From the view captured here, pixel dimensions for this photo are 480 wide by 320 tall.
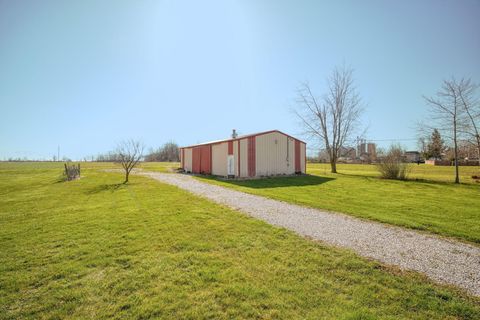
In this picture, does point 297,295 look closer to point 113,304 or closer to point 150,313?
point 150,313

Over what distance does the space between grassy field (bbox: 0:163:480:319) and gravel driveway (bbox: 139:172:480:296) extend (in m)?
0.45

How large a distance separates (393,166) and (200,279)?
21497mm

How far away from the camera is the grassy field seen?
113 inches

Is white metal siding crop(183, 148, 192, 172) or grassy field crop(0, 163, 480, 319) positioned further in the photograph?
white metal siding crop(183, 148, 192, 172)

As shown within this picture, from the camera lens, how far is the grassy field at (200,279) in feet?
9.39

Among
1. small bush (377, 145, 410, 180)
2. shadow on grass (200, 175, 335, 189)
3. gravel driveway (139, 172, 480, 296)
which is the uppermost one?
small bush (377, 145, 410, 180)

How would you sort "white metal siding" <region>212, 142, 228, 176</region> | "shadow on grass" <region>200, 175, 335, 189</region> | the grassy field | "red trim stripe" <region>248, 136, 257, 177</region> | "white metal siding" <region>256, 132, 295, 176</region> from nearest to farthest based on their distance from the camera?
1. the grassy field
2. "shadow on grass" <region>200, 175, 335, 189</region>
3. "red trim stripe" <region>248, 136, 257, 177</region>
4. "white metal siding" <region>256, 132, 295, 176</region>
5. "white metal siding" <region>212, 142, 228, 176</region>

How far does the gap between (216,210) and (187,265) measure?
4.05 m

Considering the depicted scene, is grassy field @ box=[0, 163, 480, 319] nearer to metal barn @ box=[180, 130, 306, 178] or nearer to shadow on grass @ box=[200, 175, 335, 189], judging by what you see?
shadow on grass @ box=[200, 175, 335, 189]

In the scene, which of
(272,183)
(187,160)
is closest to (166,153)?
(187,160)

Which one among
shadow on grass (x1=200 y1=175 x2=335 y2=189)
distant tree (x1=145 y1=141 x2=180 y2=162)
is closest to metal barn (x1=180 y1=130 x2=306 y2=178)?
shadow on grass (x1=200 y1=175 x2=335 y2=189)

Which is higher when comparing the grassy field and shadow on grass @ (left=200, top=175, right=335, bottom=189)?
shadow on grass @ (left=200, top=175, right=335, bottom=189)

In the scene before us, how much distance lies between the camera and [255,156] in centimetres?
1984

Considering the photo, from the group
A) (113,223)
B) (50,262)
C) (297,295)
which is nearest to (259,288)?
(297,295)
